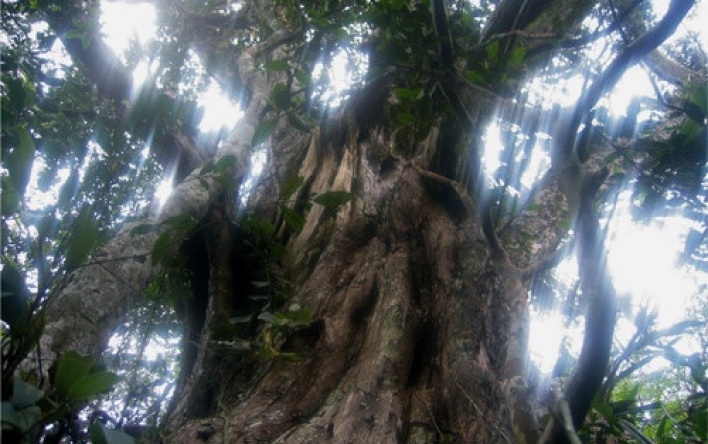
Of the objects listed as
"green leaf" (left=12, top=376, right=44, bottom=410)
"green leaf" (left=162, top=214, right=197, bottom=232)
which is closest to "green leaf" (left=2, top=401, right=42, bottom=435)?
"green leaf" (left=12, top=376, right=44, bottom=410)

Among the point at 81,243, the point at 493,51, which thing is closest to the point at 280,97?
the point at 493,51

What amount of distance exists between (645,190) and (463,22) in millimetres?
1258

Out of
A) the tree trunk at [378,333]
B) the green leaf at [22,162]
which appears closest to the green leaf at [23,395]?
the green leaf at [22,162]

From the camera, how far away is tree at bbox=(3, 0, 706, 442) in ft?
5.22

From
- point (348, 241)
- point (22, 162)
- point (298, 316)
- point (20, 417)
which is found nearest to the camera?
point (20, 417)

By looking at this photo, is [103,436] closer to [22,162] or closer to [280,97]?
[22,162]

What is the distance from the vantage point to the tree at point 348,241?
62.7 inches

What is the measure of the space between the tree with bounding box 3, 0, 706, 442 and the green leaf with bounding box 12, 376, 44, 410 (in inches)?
0.7

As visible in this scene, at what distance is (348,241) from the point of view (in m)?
2.97

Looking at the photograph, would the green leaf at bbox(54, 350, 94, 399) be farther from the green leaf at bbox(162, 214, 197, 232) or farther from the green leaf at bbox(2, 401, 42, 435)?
the green leaf at bbox(162, 214, 197, 232)

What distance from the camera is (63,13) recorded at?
3910 millimetres

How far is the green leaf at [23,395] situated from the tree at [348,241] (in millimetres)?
18

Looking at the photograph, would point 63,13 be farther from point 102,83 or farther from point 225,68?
point 225,68

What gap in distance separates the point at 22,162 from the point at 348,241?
1969 mm
